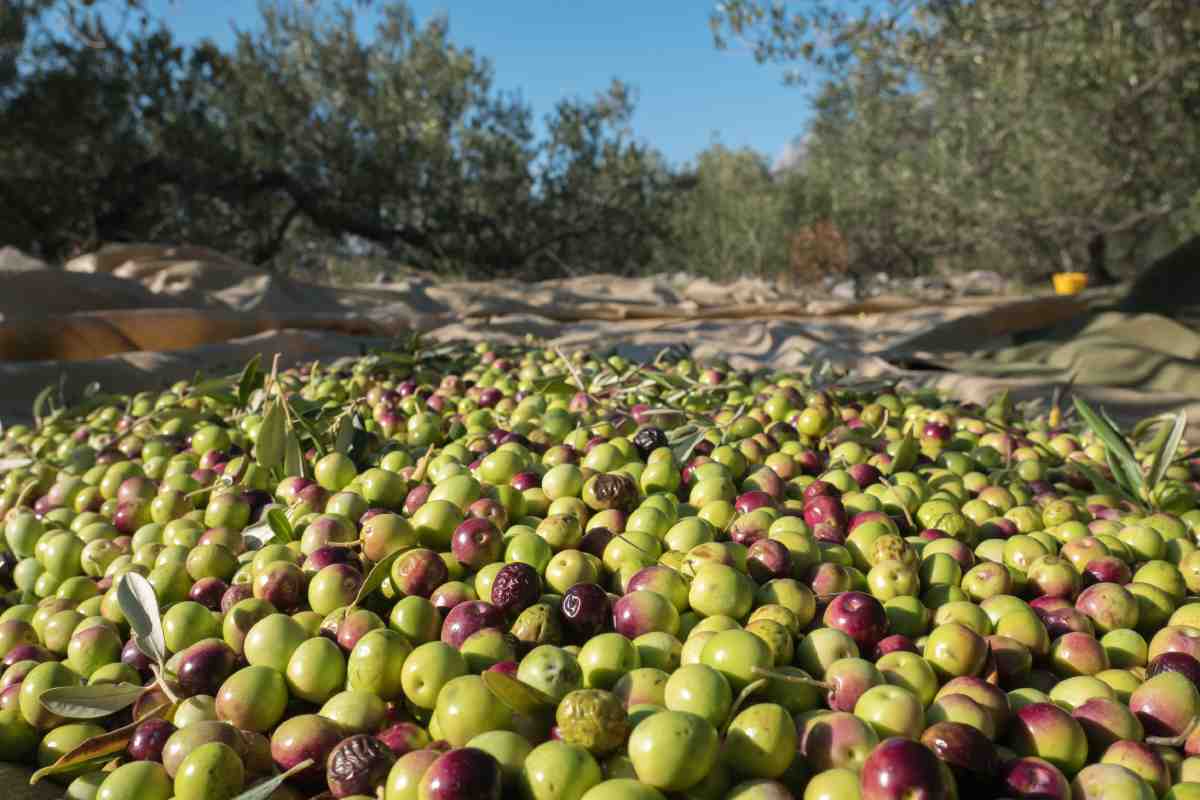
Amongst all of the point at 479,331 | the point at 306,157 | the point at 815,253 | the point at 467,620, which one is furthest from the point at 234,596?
the point at 815,253

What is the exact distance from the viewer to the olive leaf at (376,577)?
135 centimetres

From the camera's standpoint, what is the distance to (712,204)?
23.5 m

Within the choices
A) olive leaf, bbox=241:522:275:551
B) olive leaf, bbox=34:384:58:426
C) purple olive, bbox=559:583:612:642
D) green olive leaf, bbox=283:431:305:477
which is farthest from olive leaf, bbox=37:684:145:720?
olive leaf, bbox=34:384:58:426

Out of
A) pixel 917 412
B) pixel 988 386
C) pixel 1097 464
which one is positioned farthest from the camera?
pixel 988 386

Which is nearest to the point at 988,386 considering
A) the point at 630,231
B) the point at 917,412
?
the point at 917,412

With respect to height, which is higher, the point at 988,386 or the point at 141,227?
the point at 141,227

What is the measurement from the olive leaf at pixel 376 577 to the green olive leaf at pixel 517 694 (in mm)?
338

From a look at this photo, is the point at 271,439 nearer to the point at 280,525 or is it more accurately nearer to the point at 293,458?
the point at 293,458

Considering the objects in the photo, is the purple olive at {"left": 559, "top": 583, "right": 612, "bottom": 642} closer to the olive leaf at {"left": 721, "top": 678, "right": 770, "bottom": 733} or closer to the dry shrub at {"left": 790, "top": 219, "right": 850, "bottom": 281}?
the olive leaf at {"left": 721, "top": 678, "right": 770, "bottom": 733}

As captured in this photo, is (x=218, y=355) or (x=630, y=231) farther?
(x=630, y=231)

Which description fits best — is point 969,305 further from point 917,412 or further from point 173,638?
point 173,638

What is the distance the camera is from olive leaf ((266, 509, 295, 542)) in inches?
65.4

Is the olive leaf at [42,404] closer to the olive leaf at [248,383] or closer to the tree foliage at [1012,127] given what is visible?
the olive leaf at [248,383]

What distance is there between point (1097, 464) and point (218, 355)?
4007mm
